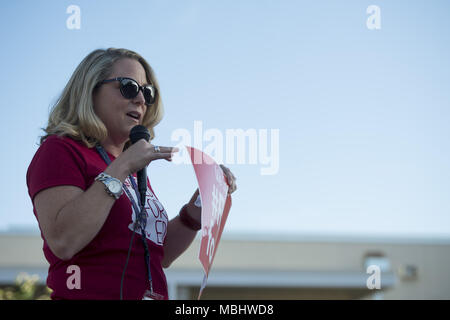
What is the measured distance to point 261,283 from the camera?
1620 cm

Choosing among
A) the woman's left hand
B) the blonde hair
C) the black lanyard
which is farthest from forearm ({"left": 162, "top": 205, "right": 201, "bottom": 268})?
the blonde hair

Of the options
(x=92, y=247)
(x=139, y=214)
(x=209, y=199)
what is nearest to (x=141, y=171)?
(x=139, y=214)

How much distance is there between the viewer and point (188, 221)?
2629mm

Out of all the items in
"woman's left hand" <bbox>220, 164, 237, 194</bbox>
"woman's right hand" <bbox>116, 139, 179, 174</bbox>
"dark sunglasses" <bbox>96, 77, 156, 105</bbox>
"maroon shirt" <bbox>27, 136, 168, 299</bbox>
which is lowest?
"maroon shirt" <bbox>27, 136, 168, 299</bbox>

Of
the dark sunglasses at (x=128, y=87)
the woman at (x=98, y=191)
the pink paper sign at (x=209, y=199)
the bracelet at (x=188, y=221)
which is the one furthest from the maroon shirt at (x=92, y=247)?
the bracelet at (x=188, y=221)

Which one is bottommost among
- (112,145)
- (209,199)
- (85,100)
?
Answer: (209,199)

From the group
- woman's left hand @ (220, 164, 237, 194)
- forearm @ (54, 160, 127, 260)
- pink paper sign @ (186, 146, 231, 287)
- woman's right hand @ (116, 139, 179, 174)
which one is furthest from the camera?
woman's left hand @ (220, 164, 237, 194)

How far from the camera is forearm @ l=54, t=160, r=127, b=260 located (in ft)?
6.20

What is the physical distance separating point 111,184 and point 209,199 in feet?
1.49

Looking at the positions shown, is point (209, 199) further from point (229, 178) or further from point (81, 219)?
point (81, 219)

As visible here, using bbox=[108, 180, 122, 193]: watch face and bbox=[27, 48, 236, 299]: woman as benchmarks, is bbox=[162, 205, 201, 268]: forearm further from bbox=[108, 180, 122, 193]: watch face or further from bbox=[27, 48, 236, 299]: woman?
bbox=[108, 180, 122, 193]: watch face

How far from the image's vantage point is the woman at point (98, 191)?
76.0 inches
